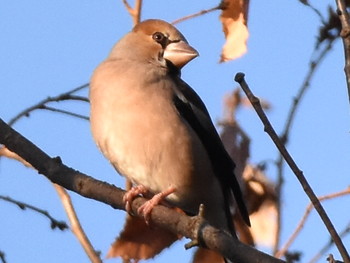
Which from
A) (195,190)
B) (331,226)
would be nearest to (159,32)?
(195,190)

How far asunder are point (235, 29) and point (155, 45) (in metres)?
1.89

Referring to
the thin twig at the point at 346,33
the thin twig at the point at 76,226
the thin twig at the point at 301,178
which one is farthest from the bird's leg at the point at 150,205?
the thin twig at the point at 346,33

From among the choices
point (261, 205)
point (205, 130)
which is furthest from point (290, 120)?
point (205, 130)

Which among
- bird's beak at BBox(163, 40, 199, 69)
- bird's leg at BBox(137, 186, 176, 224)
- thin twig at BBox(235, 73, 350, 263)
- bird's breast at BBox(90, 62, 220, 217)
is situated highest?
bird's beak at BBox(163, 40, 199, 69)

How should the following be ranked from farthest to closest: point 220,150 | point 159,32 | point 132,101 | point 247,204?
point 159,32 < point 220,150 < point 132,101 < point 247,204

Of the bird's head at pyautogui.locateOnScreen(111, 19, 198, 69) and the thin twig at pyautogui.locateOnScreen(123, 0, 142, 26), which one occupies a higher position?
the bird's head at pyautogui.locateOnScreen(111, 19, 198, 69)

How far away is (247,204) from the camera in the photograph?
141 inches

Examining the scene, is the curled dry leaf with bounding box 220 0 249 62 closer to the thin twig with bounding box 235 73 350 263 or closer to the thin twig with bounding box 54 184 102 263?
the thin twig with bounding box 235 73 350 263

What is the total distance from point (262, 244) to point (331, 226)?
1.26m

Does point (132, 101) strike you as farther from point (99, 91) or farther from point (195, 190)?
point (195, 190)

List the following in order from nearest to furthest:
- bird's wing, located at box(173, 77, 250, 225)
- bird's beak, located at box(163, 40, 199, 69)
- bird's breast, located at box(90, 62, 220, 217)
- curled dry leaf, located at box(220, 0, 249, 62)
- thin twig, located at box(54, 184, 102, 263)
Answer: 1. curled dry leaf, located at box(220, 0, 249, 62)
2. thin twig, located at box(54, 184, 102, 263)
3. bird's breast, located at box(90, 62, 220, 217)
4. bird's wing, located at box(173, 77, 250, 225)
5. bird's beak, located at box(163, 40, 199, 69)

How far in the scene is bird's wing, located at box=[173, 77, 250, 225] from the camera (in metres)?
4.59

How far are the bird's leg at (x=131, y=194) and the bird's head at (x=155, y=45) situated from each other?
798 mm

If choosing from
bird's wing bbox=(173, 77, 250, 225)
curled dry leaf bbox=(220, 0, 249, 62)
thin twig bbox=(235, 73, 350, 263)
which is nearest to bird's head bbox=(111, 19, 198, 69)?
bird's wing bbox=(173, 77, 250, 225)
